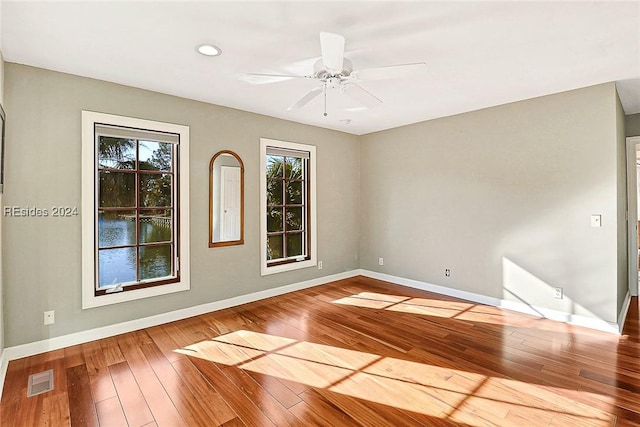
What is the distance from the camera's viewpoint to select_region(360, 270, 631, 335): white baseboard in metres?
3.32

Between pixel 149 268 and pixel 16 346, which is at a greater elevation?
pixel 149 268

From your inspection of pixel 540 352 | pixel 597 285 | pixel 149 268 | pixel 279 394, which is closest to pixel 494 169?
pixel 597 285

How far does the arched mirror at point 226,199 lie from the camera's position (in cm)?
394

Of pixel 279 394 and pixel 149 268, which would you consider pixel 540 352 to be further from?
pixel 149 268

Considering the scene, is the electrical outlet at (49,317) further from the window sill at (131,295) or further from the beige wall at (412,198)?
the window sill at (131,295)

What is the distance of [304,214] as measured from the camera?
509cm

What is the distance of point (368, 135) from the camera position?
18.5 feet

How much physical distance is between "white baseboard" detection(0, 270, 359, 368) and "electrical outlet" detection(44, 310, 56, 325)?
0.15m

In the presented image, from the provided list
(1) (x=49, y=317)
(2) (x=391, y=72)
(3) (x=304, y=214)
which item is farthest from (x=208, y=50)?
(3) (x=304, y=214)

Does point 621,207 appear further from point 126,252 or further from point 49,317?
point 49,317

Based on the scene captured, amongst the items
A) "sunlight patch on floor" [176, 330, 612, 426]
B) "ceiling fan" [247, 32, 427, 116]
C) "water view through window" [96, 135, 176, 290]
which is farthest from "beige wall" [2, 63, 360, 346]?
"ceiling fan" [247, 32, 427, 116]

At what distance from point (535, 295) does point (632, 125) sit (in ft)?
8.78

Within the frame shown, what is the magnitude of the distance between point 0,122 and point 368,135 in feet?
15.4

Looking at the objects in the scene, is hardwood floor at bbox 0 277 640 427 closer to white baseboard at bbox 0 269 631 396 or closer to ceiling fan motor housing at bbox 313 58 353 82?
white baseboard at bbox 0 269 631 396
